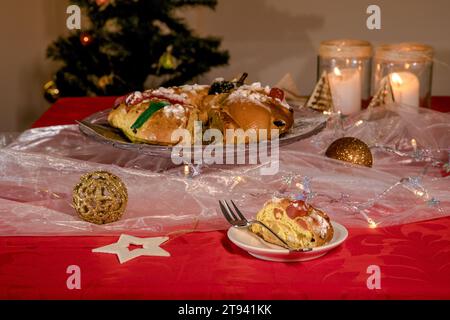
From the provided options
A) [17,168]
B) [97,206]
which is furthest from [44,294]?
[17,168]

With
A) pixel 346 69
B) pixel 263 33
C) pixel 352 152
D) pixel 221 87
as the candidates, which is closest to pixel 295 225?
pixel 352 152

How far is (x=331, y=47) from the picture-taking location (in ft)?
6.38

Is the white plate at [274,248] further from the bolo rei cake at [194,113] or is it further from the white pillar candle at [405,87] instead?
the white pillar candle at [405,87]

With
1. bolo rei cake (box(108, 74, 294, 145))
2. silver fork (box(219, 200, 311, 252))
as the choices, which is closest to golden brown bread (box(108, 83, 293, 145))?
bolo rei cake (box(108, 74, 294, 145))

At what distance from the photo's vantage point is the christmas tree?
108 inches

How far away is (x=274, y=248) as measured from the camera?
900 mm

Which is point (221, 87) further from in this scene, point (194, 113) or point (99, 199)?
point (99, 199)

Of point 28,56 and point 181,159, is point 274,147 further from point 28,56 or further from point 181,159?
point 28,56

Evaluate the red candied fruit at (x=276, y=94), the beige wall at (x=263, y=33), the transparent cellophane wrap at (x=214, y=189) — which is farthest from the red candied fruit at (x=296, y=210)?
the beige wall at (x=263, y=33)

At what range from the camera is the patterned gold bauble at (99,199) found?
1.03m

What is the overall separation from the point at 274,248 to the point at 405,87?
105 cm

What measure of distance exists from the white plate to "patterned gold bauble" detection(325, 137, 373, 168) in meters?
0.37

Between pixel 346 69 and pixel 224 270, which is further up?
pixel 346 69

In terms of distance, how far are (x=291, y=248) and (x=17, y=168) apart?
62 centimetres
